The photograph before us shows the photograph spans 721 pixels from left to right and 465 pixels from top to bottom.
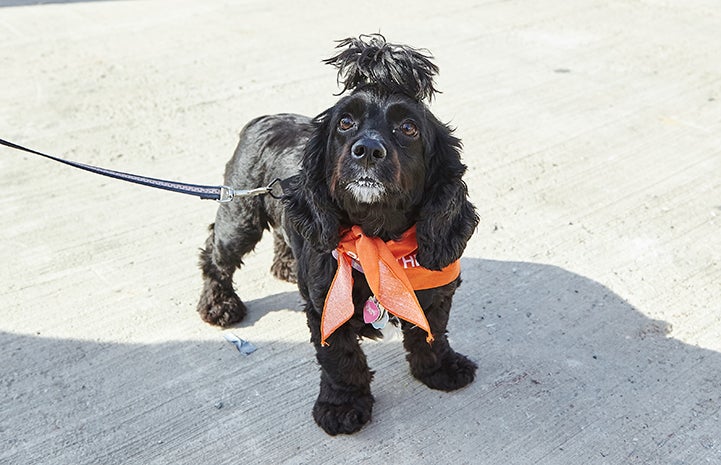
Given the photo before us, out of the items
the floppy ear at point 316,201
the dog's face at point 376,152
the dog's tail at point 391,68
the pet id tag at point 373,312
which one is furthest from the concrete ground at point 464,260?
the dog's tail at point 391,68

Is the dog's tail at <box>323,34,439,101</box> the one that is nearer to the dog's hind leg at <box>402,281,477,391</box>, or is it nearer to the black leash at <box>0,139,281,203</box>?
→ the black leash at <box>0,139,281,203</box>

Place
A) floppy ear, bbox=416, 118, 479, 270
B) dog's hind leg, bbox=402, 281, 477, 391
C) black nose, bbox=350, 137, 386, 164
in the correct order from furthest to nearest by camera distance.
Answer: dog's hind leg, bbox=402, 281, 477, 391
floppy ear, bbox=416, 118, 479, 270
black nose, bbox=350, 137, 386, 164

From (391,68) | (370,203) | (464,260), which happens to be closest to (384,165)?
(370,203)

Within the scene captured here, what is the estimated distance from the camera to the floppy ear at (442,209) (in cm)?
317

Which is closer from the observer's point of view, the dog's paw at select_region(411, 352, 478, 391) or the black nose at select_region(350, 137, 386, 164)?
the black nose at select_region(350, 137, 386, 164)

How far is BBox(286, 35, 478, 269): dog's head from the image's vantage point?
300 cm

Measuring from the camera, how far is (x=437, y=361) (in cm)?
376

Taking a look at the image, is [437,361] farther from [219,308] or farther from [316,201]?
[219,308]

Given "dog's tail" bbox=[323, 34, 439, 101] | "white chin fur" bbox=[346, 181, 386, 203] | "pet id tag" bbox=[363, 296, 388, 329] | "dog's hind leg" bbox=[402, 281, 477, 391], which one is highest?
"dog's tail" bbox=[323, 34, 439, 101]

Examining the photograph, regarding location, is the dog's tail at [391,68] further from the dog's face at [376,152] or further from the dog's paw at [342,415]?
the dog's paw at [342,415]

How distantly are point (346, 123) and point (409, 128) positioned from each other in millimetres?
258

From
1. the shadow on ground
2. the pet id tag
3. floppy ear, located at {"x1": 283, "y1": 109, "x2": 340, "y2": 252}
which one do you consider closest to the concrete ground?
the shadow on ground

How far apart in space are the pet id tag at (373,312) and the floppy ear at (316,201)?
0.31 m

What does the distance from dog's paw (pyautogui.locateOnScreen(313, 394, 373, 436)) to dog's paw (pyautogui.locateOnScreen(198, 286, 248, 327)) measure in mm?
868
